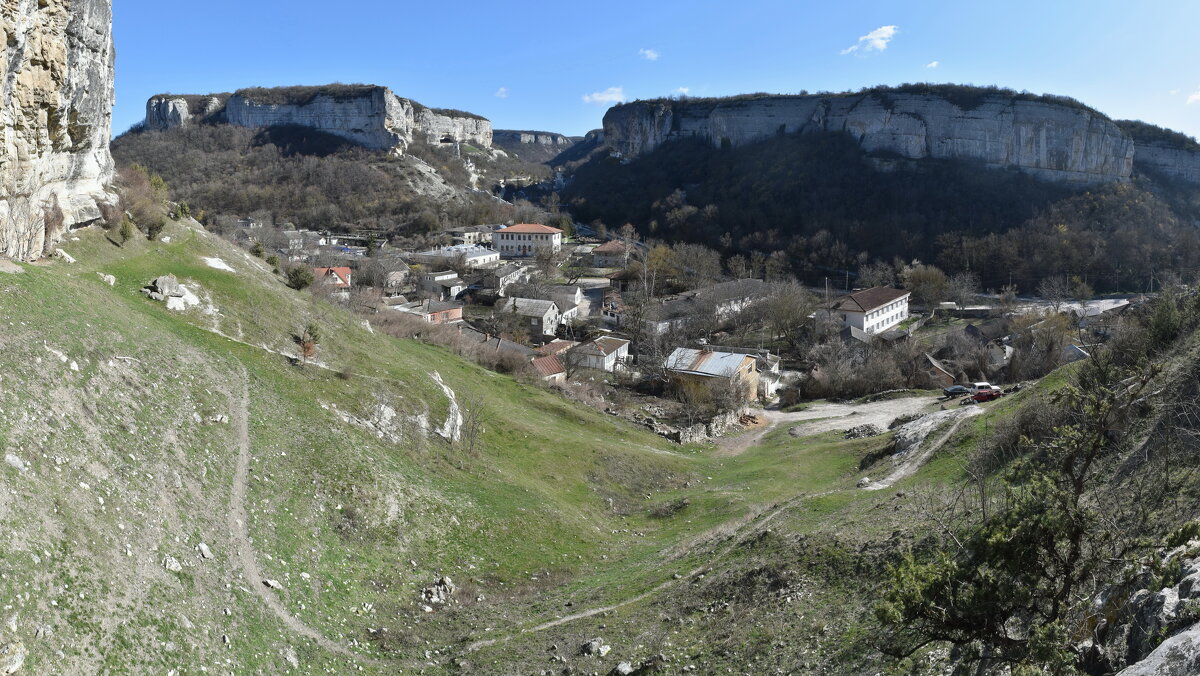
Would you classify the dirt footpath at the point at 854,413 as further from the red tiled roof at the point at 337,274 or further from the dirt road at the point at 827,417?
the red tiled roof at the point at 337,274

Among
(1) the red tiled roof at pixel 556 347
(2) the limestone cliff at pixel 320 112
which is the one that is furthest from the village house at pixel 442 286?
(2) the limestone cliff at pixel 320 112

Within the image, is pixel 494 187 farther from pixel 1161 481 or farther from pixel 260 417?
pixel 1161 481

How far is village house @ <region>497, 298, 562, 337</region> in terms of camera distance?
58375mm

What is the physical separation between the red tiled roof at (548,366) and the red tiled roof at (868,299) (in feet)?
94.8

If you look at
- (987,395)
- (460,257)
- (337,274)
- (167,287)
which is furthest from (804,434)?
(460,257)

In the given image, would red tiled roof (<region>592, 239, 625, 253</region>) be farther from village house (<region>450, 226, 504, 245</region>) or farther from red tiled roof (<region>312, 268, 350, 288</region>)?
red tiled roof (<region>312, 268, 350, 288</region>)

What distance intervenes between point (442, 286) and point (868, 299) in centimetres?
4043

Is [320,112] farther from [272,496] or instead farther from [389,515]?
[272,496]

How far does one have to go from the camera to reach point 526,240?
95500mm

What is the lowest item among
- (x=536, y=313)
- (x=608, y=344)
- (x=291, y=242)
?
(x=608, y=344)

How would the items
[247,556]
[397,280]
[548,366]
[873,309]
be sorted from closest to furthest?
[247,556]
[548,366]
[873,309]
[397,280]

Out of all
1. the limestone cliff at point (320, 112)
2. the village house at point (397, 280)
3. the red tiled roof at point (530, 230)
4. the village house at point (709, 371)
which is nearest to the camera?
the village house at point (709, 371)

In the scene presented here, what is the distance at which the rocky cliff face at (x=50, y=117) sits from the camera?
1931cm

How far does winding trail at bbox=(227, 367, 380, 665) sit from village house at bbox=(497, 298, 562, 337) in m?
41.5
